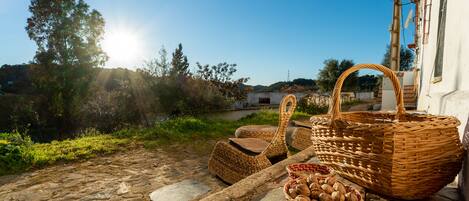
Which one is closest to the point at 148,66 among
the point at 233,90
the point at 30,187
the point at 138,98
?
the point at 138,98

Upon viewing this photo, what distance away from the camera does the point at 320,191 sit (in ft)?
3.54

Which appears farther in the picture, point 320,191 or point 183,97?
point 183,97

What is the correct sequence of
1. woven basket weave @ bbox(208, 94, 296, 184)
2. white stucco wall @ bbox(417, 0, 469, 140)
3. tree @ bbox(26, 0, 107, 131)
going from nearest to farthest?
white stucco wall @ bbox(417, 0, 469, 140) → woven basket weave @ bbox(208, 94, 296, 184) → tree @ bbox(26, 0, 107, 131)

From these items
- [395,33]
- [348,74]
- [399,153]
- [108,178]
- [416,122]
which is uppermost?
[395,33]

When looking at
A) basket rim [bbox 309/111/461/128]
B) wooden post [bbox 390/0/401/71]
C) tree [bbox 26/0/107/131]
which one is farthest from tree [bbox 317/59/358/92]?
basket rim [bbox 309/111/461/128]

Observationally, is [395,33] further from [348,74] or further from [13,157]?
[13,157]

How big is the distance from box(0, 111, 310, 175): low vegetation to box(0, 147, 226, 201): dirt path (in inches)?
14.3

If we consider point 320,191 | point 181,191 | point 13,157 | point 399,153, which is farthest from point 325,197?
point 13,157

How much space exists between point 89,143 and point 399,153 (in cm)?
576

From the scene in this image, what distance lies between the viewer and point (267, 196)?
1.53m

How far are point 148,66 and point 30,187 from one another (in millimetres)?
9408

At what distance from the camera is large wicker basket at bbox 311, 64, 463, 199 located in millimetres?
1112

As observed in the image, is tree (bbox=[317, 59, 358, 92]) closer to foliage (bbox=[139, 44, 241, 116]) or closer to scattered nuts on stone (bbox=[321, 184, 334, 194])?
foliage (bbox=[139, 44, 241, 116])

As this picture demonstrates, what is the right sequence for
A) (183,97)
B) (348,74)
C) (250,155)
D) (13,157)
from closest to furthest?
(348,74), (250,155), (13,157), (183,97)
